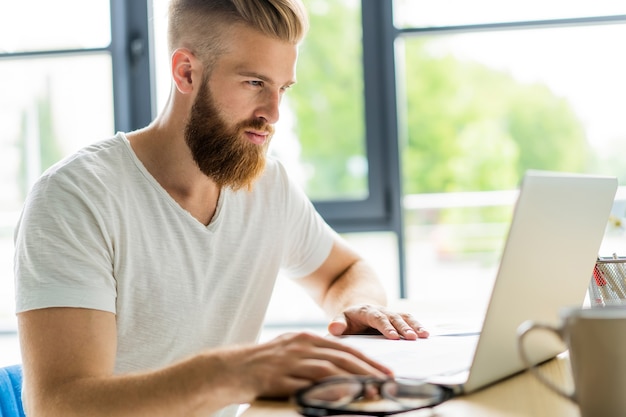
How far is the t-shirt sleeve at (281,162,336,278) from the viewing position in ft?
5.35

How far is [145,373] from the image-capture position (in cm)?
90

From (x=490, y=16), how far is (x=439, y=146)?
1.75 meters

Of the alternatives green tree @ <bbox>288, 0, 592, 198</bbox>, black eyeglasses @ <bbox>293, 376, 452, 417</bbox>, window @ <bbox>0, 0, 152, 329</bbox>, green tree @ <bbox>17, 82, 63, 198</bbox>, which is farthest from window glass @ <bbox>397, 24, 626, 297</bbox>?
black eyeglasses @ <bbox>293, 376, 452, 417</bbox>

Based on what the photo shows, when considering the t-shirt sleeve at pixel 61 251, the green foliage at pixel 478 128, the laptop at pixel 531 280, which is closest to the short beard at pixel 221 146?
the t-shirt sleeve at pixel 61 251

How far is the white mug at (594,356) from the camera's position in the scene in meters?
0.61

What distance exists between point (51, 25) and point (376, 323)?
2210 millimetres

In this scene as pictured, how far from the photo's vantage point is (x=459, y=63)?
4789mm

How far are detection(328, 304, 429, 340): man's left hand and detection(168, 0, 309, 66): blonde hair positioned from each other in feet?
1.82

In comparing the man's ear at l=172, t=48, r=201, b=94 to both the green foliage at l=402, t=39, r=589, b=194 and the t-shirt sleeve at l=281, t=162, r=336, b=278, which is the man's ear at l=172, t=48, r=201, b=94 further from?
the green foliage at l=402, t=39, r=589, b=194

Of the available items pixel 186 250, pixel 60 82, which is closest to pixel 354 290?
pixel 186 250

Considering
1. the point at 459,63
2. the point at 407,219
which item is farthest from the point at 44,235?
the point at 459,63

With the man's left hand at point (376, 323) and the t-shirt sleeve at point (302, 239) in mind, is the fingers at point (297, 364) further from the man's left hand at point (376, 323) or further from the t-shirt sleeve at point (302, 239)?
the t-shirt sleeve at point (302, 239)

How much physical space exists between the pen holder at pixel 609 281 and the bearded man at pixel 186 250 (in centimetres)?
26

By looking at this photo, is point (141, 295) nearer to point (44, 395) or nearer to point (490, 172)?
point (44, 395)
